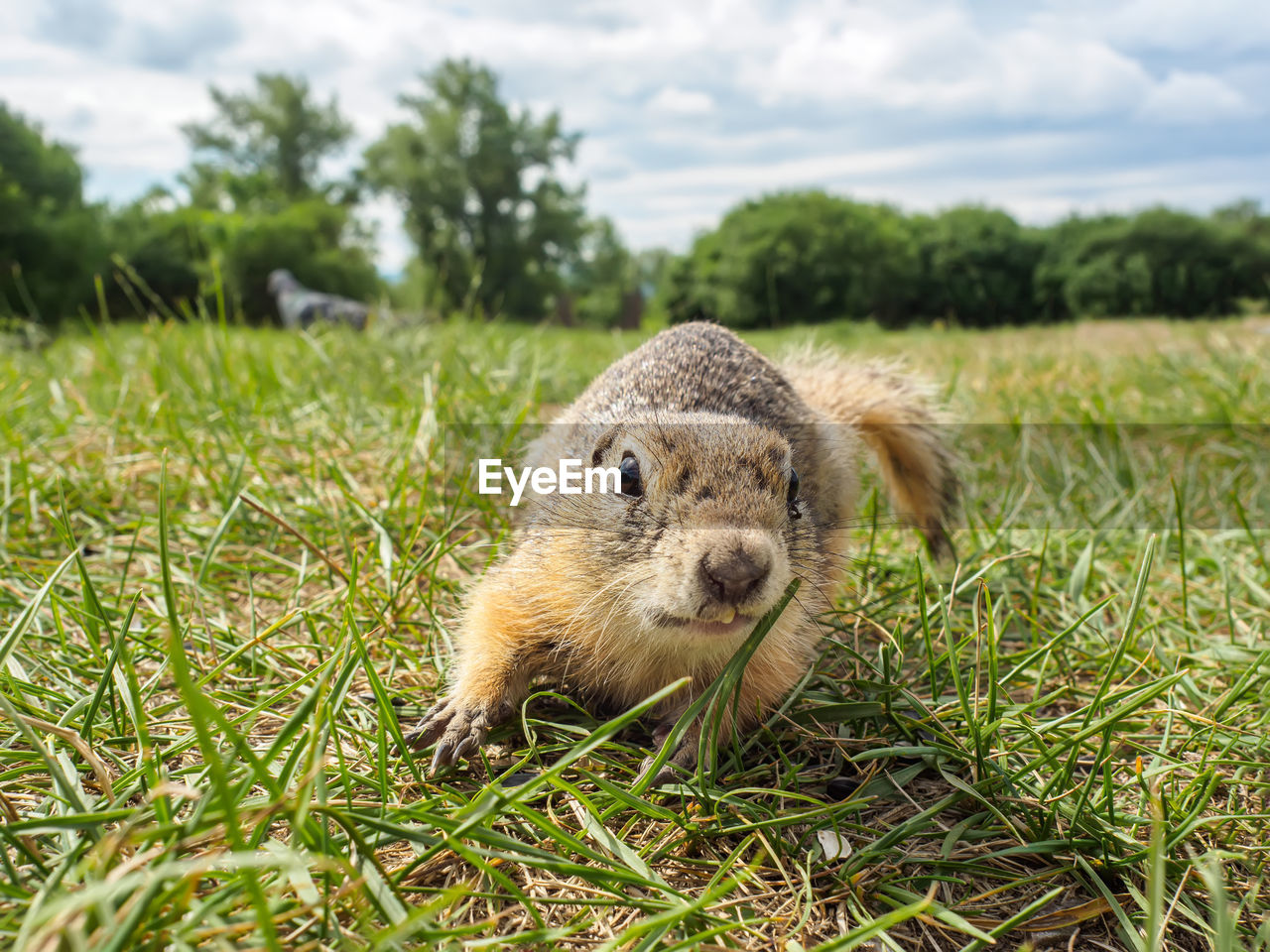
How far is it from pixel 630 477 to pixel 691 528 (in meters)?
0.41

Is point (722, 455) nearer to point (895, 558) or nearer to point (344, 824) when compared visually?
point (344, 824)

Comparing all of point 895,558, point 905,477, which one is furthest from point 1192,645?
point 905,477

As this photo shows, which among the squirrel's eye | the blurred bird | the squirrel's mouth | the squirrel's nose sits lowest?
the squirrel's mouth

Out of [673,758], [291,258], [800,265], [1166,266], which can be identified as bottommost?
[673,758]

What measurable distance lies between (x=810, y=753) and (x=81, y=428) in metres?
4.88

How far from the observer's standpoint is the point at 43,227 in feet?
54.4

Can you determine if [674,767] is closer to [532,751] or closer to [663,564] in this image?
[532,751]

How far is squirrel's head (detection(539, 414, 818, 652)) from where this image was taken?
207cm

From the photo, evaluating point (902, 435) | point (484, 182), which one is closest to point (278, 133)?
point (484, 182)

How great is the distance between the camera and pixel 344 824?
157 centimetres

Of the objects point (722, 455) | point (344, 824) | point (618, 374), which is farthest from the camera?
point (618, 374)

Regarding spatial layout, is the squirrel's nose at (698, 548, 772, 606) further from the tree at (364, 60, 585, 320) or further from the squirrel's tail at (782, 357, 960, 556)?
the tree at (364, 60, 585, 320)

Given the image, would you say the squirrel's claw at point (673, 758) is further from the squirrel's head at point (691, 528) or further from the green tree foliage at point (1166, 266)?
the green tree foliage at point (1166, 266)

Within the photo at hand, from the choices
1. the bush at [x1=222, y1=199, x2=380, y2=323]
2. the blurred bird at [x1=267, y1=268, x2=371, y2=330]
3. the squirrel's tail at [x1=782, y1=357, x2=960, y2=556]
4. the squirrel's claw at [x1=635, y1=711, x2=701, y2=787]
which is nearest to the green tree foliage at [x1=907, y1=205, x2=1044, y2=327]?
the bush at [x1=222, y1=199, x2=380, y2=323]
